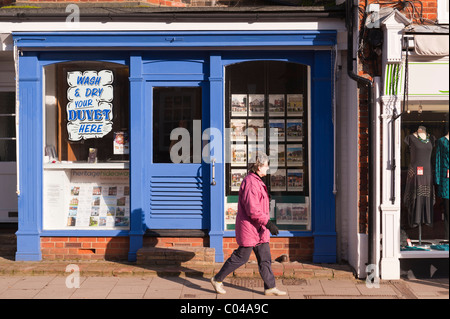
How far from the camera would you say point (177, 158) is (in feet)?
30.4

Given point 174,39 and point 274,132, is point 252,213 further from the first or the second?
point 174,39

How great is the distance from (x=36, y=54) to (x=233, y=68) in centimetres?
290

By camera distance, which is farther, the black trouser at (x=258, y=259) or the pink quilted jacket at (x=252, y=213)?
the black trouser at (x=258, y=259)

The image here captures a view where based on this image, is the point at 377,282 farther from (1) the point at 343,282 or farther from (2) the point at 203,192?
(2) the point at 203,192

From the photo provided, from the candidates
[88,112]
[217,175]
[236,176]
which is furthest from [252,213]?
[88,112]

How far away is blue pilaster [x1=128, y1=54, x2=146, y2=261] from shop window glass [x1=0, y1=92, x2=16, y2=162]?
234 cm

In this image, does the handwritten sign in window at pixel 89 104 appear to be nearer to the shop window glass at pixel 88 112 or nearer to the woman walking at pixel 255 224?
the shop window glass at pixel 88 112

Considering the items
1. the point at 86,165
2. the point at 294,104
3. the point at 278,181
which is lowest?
the point at 278,181

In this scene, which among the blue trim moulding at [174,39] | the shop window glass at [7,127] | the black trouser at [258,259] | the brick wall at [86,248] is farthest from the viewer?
the shop window glass at [7,127]

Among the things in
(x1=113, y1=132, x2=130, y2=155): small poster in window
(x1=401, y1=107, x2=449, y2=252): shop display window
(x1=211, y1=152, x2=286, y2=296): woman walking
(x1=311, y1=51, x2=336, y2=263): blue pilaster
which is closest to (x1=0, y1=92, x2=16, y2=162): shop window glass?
(x1=113, y1=132, x2=130, y2=155): small poster in window

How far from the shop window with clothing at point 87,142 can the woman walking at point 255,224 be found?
2.52 metres

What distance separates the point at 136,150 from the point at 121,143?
0.39 m

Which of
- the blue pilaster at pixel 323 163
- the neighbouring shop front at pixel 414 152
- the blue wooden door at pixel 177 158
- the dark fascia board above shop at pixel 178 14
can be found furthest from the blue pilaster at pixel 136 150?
the neighbouring shop front at pixel 414 152

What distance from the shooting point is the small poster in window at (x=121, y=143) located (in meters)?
9.34
